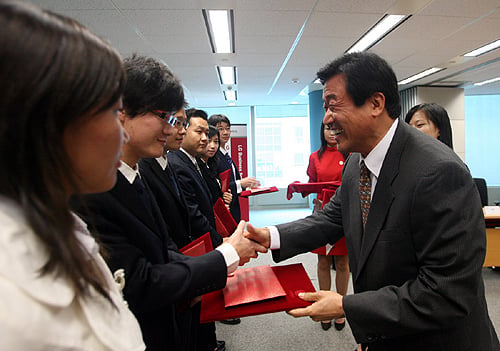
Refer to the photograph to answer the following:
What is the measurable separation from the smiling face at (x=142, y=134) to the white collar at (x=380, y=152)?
861 millimetres

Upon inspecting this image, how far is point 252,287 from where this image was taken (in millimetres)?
1142

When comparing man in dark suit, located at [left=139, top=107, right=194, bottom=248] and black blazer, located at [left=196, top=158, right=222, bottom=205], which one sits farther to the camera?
black blazer, located at [left=196, top=158, right=222, bottom=205]

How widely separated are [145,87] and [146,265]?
26.5 inches

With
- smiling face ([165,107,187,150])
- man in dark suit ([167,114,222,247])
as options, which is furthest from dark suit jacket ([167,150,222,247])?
smiling face ([165,107,187,150])

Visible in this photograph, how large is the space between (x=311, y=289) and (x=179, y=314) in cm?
56

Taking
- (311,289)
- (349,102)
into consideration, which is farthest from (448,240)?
(349,102)

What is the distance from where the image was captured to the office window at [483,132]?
8.30 meters

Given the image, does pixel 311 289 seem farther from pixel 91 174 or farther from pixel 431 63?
pixel 431 63

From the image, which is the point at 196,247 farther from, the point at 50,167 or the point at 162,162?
the point at 50,167

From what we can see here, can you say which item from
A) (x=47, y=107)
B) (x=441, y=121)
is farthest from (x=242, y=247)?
(x=441, y=121)

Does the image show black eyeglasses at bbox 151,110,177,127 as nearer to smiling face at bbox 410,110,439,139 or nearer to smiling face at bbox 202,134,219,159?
smiling face at bbox 202,134,219,159

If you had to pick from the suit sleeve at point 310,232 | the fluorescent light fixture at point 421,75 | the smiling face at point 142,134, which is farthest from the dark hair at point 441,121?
the fluorescent light fixture at point 421,75

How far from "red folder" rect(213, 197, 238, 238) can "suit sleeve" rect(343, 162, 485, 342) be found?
4.94 ft

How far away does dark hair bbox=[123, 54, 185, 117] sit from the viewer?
112 centimetres
